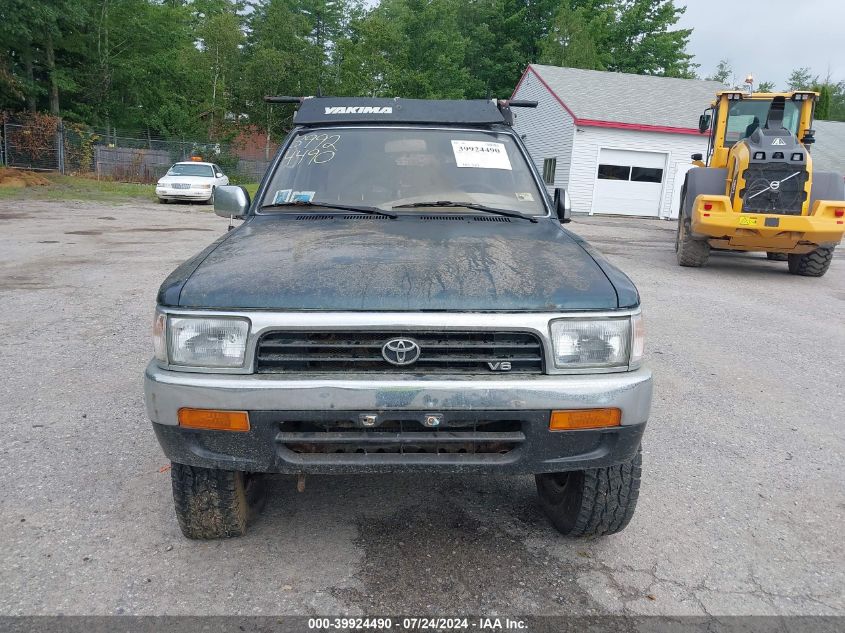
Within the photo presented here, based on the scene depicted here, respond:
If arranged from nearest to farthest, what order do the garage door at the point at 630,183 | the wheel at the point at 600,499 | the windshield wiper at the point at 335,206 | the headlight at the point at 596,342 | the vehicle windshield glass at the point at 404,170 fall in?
the headlight at the point at 596,342 < the wheel at the point at 600,499 < the windshield wiper at the point at 335,206 < the vehicle windshield glass at the point at 404,170 < the garage door at the point at 630,183

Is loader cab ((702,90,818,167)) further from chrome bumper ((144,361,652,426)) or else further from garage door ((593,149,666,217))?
garage door ((593,149,666,217))

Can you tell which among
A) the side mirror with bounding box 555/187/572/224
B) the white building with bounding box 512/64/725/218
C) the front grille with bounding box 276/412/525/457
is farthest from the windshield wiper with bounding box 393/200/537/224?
the white building with bounding box 512/64/725/218

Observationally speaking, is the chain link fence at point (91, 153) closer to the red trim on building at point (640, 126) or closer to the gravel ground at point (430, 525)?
the red trim on building at point (640, 126)

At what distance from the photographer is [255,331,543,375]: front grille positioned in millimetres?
2381

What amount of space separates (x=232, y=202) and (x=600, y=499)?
2523 mm

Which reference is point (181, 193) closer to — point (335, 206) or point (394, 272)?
point (335, 206)

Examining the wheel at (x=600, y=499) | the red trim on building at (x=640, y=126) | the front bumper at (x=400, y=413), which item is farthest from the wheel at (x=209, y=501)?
the red trim on building at (x=640, y=126)

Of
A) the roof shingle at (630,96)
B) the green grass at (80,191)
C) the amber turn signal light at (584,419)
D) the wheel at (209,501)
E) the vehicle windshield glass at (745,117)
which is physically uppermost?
the roof shingle at (630,96)

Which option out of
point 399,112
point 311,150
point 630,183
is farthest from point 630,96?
point 311,150

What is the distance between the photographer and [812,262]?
10.6m

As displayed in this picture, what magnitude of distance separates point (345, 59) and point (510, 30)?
1331cm

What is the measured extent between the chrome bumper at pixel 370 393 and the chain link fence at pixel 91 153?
101ft

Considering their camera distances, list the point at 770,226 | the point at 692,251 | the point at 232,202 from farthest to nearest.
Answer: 1. the point at 692,251
2. the point at 770,226
3. the point at 232,202

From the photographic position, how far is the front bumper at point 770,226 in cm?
944
